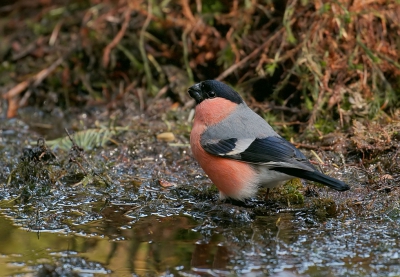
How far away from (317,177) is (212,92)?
1449 mm

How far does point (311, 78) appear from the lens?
6.68 metres

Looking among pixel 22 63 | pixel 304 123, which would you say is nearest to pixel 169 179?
pixel 304 123

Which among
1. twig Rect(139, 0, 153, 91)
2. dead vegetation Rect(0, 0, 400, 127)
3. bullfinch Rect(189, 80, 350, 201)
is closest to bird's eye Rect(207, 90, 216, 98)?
bullfinch Rect(189, 80, 350, 201)

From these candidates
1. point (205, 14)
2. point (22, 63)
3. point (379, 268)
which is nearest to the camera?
point (379, 268)

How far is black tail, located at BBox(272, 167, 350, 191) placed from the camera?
4.41 metres

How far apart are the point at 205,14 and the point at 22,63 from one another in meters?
2.69

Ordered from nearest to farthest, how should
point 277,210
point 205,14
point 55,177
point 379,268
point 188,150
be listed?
point 379,268
point 277,210
point 55,177
point 188,150
point 205,14

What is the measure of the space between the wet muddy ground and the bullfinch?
0.21m

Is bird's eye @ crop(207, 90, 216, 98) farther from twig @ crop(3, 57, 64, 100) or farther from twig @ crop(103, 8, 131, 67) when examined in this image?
twig @ crop(3, 57, 64, 100)

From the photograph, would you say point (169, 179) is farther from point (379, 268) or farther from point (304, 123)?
point (379, 268)

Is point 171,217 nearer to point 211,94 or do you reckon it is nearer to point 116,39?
point 211,94

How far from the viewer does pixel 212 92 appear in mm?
5512

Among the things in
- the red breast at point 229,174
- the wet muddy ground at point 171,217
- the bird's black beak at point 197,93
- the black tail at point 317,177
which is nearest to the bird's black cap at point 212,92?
the bird's black beak at point 197,93

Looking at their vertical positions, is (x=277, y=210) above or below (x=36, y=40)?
below
